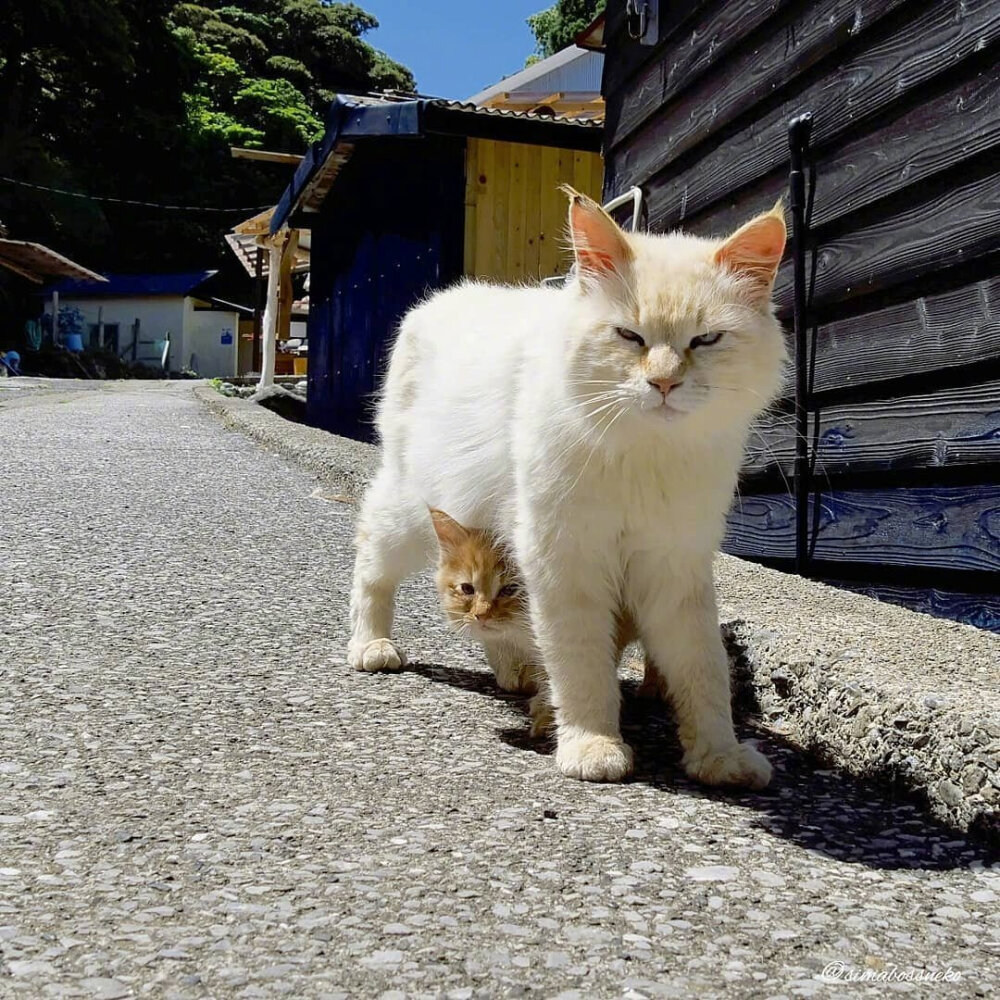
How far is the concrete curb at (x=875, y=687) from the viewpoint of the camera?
6.84 feet

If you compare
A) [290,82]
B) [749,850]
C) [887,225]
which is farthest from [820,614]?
[290,82]

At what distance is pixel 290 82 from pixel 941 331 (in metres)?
51.8

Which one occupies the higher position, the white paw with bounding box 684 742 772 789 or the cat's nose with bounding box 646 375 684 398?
the cat's nose with bounding box 646 375 684 398

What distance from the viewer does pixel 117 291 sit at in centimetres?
4222

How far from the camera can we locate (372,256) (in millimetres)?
11094

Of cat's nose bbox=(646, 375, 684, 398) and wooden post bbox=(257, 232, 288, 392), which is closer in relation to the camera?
cat's nose bbox=(646, 375, 684, 398)

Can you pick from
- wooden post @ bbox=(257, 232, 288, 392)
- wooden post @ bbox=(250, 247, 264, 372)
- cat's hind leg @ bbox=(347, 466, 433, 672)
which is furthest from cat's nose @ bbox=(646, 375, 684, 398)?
wooden post @ bbox=(250, 247, 264, 372)

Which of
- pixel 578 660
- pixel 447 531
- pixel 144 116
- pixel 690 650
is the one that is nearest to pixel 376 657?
pixel 447 531

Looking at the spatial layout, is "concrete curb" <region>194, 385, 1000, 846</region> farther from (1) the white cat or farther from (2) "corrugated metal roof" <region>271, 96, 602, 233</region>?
(2) "corrugated metal roof" <region>271, 96, 602, 233</region>

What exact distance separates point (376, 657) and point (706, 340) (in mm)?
1421

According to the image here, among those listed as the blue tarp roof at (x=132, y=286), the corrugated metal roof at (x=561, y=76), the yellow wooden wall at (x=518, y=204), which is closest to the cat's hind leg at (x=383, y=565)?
the yellow wooden wall at (x=518, y=204)

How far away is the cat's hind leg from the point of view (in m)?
3.13

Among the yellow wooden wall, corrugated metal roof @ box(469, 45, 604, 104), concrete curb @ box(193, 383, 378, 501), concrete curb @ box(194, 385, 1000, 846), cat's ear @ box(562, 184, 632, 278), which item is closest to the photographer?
concrete curb @ box(194, 385, 1000, 846)

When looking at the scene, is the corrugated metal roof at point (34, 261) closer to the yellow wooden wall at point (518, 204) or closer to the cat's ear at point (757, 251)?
the yellow wooden wall at point (518, 204)
